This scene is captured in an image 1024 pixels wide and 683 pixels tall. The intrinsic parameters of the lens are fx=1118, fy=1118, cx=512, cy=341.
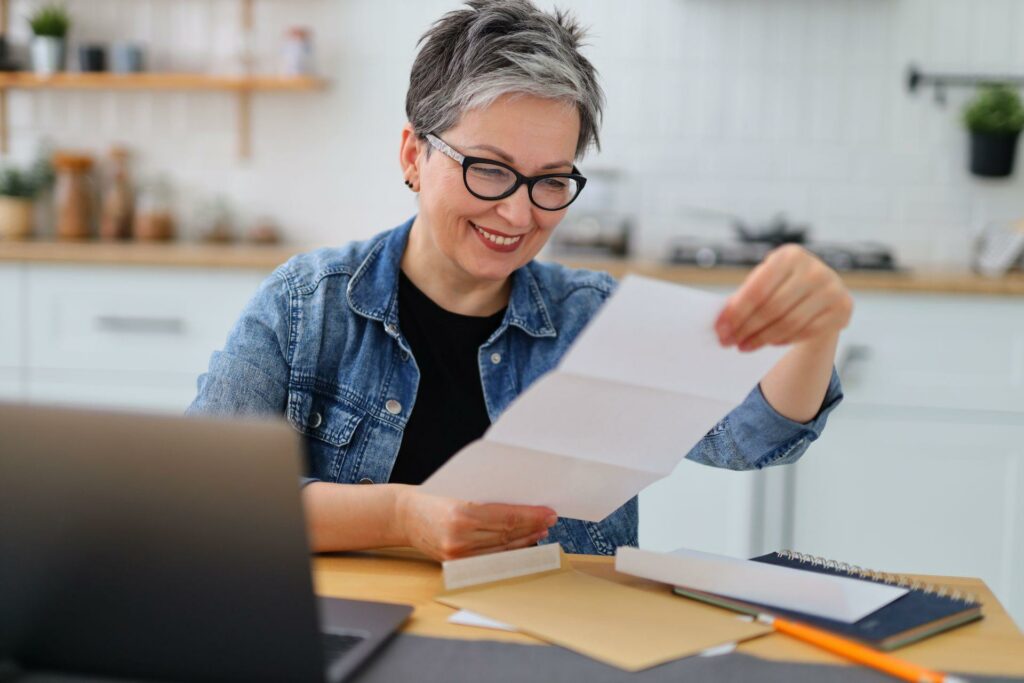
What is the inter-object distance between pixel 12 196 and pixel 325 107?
980mm

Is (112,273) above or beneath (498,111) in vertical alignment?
beneath

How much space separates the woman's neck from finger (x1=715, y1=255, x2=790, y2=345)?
57cm

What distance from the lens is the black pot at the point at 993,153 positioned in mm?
3082

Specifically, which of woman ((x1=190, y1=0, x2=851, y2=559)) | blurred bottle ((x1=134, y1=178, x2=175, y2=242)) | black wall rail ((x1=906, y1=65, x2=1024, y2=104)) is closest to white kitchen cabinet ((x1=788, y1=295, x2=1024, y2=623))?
black wall rail ((x1=906, y1=65, x2=1024, y2=104))

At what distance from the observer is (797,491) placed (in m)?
2.63

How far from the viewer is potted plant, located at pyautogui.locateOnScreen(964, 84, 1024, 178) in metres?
3.06

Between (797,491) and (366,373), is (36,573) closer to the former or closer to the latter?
(366,373)

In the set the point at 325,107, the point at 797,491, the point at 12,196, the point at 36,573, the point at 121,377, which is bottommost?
the point at 797,491

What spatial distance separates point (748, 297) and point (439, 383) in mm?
581

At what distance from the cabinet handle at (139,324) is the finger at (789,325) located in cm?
219

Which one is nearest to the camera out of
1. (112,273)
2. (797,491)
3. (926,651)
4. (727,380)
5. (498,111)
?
(926,651)

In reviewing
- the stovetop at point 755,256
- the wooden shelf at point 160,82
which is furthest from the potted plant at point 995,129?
the wooden shelf at point 160,82

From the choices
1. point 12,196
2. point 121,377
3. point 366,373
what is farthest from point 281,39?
point 366,373

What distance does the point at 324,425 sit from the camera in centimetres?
137
